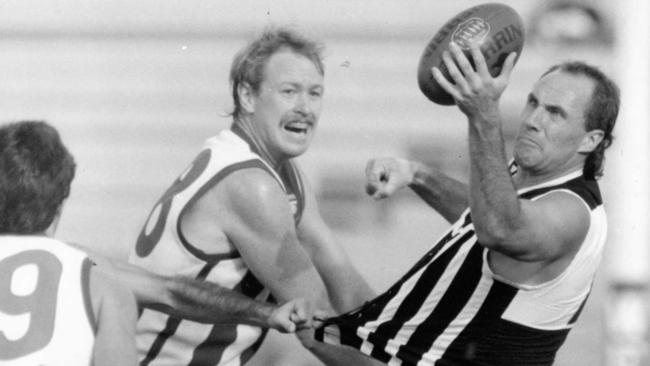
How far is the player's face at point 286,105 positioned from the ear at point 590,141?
3.48ft

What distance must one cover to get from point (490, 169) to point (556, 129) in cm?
54

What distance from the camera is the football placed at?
430 cm

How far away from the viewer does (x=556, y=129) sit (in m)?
4.48

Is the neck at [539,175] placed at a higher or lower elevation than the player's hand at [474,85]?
lower

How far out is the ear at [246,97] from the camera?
5.06 meters

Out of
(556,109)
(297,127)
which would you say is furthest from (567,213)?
(297,127)

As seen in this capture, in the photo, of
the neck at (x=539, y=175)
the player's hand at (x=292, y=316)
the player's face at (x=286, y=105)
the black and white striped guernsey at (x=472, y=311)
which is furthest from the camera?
the player's face at (x=286, y=105)

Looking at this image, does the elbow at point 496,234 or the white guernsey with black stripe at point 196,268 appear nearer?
the elbow at point 496,234

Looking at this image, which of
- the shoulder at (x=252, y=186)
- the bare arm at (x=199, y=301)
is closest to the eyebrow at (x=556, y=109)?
the shoulder at (x=252, y=186)

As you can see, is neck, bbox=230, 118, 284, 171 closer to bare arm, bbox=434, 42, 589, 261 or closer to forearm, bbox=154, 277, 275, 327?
forearm, bbox=154, 277, 275, 327

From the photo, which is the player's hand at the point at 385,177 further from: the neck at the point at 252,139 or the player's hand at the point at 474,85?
the player's hand at the point at 474,85

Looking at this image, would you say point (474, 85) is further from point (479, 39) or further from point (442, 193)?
point (442, 193)

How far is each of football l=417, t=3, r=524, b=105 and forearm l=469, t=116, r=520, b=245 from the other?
317mm

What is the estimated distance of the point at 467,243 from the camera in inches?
180
